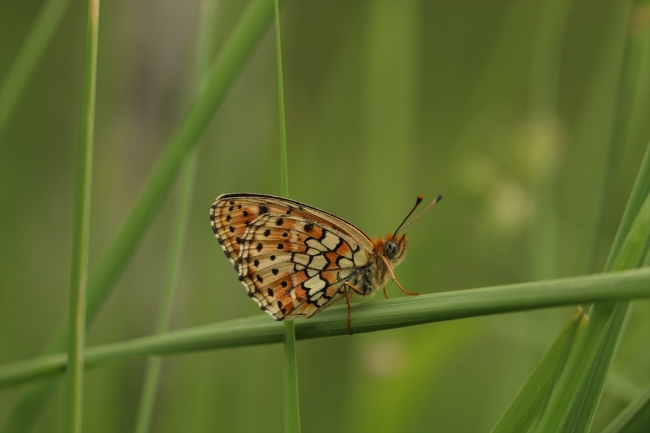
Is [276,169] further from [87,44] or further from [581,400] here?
[581,400]

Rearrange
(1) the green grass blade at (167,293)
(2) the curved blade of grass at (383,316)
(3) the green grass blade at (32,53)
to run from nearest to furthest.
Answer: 1. (2) the curved blade of grass at (383,316)
2. (1) the green grass blade at (167,293)
3. (3) the green grass blade at (32,53)

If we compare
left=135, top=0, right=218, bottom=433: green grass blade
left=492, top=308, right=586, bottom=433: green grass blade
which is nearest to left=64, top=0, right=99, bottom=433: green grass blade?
left=135, top=0, right=218, bottom=433: green grass blade

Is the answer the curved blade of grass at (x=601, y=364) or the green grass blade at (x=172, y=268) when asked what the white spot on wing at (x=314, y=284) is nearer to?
the green grass blade at (x=172, y=268)

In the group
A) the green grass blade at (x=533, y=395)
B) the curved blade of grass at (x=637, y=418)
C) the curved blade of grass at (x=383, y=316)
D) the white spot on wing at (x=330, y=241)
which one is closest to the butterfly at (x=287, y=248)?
the white spot on wing at (x=330, y=241)

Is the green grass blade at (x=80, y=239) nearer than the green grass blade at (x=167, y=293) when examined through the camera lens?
Yes

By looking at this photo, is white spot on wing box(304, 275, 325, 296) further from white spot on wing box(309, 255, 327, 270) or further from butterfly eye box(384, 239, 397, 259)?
butterfly eye box(384, 239, 397, 259)

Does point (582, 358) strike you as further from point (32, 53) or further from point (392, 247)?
point (32, 53)

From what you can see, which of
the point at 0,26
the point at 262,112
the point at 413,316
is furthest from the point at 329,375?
the point at 0,26
